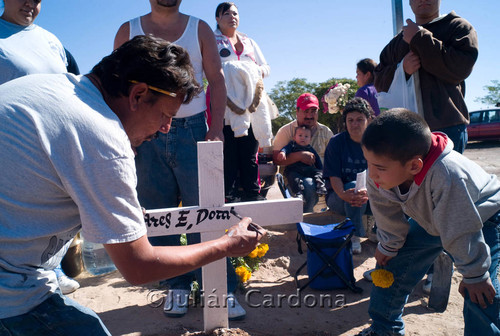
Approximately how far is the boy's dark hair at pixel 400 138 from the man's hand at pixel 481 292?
697 mm

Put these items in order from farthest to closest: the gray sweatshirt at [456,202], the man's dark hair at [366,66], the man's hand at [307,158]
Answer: the man's dark hair at [366,66], the man's hand at [307,158], the gray sweatshirt at [456,202]

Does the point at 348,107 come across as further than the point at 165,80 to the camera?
Yes

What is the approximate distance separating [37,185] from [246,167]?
2.78 meters

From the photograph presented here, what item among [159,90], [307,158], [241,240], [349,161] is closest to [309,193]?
[307,158]

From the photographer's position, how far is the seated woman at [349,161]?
3.99 m

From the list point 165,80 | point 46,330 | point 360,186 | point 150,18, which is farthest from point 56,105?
point 360,186

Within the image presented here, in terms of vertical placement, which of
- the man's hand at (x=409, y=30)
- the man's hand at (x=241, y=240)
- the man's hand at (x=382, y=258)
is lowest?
the man's hand at (x=382, y=258)

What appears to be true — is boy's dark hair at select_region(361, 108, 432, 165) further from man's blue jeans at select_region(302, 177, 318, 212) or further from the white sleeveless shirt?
man's blue jeans at select_region(302, 177, 318, 212)

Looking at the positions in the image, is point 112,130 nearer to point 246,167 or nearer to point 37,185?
point 37,185

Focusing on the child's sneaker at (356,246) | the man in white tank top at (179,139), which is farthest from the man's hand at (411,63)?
the child's sneaker at (356,246)

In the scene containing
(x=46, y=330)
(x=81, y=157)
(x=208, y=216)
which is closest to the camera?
(x=81, y=157)

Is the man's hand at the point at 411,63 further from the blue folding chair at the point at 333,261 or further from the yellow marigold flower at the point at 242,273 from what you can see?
the yellow marigold flower at the point at 242,273

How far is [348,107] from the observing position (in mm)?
4094

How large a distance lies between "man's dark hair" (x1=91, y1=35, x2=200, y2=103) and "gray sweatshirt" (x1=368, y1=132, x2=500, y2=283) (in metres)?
1.34
